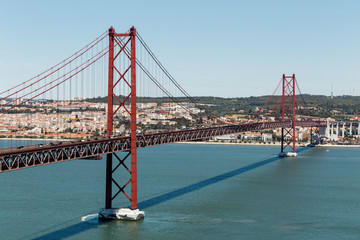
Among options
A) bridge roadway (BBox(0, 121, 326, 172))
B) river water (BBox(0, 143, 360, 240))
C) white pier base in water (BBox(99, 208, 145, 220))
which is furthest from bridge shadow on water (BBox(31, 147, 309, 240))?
bridge roadway (BBox(0, 121, 326, 172))

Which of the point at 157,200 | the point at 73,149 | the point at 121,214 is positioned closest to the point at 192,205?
the point at 157,200

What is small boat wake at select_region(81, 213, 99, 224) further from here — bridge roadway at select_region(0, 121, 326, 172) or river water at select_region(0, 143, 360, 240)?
bridge roadway at select_region(0, 121, 326, 172)

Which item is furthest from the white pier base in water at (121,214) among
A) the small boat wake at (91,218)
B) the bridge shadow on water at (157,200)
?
the bridge shadow on water at (157,200)

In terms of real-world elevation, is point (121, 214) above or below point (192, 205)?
above

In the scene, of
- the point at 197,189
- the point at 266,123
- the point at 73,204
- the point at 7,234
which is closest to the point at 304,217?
the point at 197,189

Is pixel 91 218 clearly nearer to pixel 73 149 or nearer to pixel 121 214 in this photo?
pixel 121 214

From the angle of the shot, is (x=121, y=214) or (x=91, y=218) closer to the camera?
(x=121, y=214)
